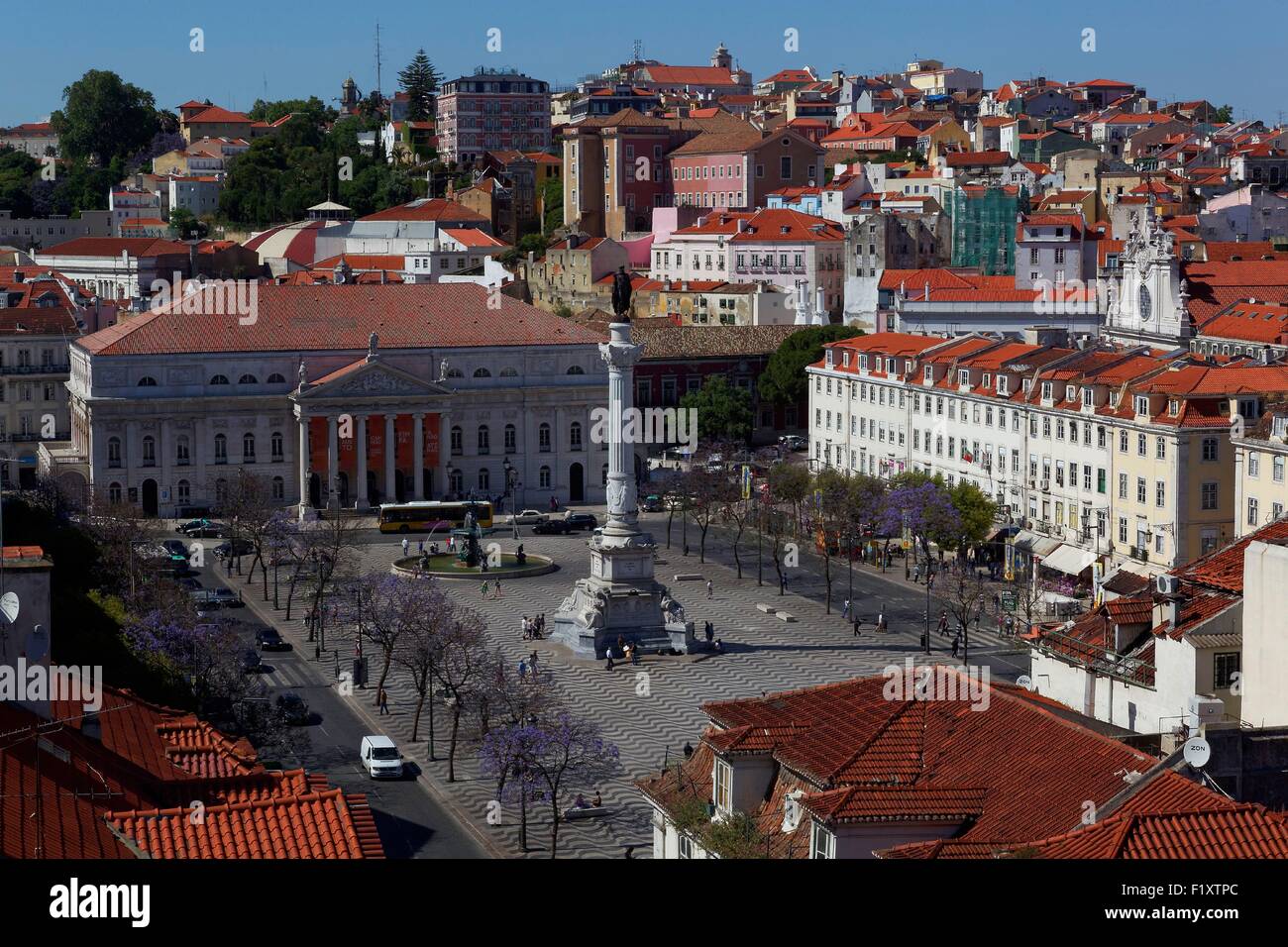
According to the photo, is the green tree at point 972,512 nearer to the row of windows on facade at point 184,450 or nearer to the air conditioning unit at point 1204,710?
the row of windows on facade at point 184,450

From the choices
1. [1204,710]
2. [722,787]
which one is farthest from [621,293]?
[722,787]

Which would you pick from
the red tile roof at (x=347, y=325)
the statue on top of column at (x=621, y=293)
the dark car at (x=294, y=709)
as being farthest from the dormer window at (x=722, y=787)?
the red tile roof at (x=347, y=325)

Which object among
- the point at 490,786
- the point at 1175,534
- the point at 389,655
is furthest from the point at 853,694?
the point at 1175,534

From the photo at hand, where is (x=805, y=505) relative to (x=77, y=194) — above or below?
below

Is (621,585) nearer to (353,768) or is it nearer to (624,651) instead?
(624,651)

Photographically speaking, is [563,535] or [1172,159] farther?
[1172,159]
